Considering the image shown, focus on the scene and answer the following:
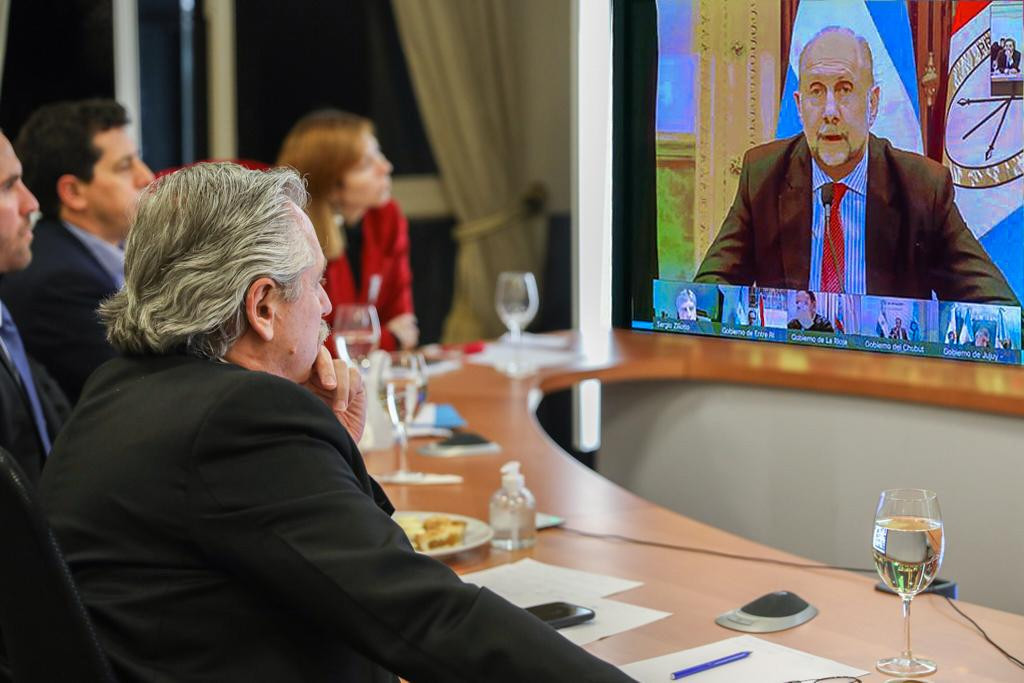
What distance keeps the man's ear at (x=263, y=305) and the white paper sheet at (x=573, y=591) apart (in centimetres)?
47

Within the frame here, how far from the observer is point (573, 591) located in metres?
1.58

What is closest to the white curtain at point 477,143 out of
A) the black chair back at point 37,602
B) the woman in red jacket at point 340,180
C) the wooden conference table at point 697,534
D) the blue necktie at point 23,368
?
the woman in red jacket at point 340,180

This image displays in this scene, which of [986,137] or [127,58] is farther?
[127,58]

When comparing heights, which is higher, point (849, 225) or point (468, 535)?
point (849, 225)

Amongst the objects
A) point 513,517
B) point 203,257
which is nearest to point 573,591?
point 513,517

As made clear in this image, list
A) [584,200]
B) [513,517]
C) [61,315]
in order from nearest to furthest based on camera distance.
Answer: [513,517] < [61,315] < [584,200]

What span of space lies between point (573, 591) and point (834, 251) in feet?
1.68

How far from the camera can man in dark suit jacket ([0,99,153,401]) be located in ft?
8.84

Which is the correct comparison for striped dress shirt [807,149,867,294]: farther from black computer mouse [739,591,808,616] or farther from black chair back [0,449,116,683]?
black chair back [0,449,116,683]

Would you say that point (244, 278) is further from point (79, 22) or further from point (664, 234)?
point (79, 22)

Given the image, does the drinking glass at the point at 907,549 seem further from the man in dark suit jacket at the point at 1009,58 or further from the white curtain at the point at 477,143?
the white curtain at the point at 477,143

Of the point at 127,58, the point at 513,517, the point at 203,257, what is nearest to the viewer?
the point at 203,257

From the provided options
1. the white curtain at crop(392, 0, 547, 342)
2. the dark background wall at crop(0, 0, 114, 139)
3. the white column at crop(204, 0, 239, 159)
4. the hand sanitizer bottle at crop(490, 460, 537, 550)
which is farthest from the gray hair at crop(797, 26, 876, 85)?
the white curtain at crop(392, 0, 547, 342)

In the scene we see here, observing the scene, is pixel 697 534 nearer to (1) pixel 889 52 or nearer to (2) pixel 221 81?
(1) pixel 889 52
